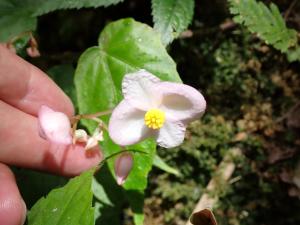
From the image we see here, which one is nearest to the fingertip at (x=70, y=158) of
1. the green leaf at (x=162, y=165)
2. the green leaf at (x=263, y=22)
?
the green leaf at (x=162, y=165)

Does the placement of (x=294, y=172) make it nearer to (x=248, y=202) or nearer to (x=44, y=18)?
(x=248, y=202)

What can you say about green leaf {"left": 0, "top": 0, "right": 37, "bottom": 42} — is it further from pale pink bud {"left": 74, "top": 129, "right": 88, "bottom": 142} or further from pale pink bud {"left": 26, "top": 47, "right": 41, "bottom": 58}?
pale pink bud {"left": 74, "top": 129, "right": 88, "bottom": 142}

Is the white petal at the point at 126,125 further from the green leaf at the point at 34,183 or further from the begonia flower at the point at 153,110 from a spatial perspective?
the green leaf at the point at 34,183

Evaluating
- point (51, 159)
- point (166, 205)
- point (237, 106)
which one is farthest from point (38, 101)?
point (237, 106)

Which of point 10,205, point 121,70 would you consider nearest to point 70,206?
point 10,205

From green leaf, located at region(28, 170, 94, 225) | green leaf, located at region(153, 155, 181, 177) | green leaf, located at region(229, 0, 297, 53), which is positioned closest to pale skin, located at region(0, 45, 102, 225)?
green leaf, located at region(28, 170, 94, 225)

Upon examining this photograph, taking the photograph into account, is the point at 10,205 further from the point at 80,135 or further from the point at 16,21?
the point at 16,21
